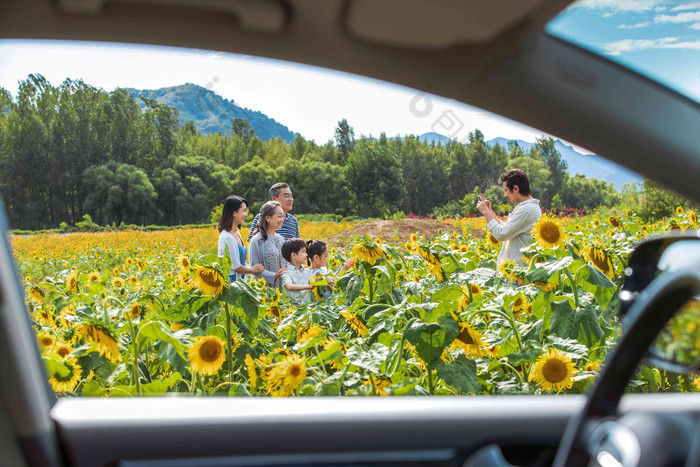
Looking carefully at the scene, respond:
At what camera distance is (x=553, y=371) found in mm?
1327

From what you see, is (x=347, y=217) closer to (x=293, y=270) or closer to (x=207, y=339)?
(x=293, y=270)

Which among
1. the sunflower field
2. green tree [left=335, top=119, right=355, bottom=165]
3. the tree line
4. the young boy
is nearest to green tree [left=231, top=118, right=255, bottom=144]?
the tree line

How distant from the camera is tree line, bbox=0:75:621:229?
15.1 meters

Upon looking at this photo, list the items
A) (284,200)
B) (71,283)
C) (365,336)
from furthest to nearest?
(284,200) < (71,283) < (365,336)

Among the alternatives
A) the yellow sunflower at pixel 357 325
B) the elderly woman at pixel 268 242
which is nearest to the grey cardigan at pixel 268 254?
the elderly woman at pixel 268 242

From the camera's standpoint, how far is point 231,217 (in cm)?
312

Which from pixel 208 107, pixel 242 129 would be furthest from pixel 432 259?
pixel 208 107

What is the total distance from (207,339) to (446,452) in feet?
2.01

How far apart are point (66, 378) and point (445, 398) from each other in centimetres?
85

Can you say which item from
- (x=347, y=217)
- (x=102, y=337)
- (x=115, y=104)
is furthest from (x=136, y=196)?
(x=102, y=337)

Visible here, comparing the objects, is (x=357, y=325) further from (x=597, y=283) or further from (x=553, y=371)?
(x=597, y=283)

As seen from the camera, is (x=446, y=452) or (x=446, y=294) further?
(x=446, y=294)

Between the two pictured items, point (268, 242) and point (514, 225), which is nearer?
point (514, 225)

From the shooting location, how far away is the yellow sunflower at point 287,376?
1164 millimetres
